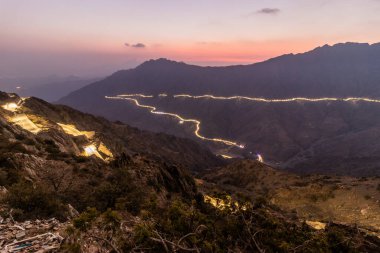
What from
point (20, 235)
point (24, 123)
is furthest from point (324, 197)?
point (24, 123)

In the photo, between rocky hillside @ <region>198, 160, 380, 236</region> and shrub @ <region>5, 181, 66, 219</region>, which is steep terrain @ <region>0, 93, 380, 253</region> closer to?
shrub @ <region>5, 181, 66, 219</region>

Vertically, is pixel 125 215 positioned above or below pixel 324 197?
above

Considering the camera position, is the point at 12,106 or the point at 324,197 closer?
the point at 324,197

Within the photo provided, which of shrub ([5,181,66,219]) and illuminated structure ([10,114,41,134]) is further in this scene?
illuminated structure ([10,114,41,134])

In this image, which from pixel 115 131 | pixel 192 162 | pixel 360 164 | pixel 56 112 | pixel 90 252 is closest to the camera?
pixel 90 252

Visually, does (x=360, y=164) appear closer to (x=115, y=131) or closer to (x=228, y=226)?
(x=115, y=131)

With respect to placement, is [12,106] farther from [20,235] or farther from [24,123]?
[20,235]

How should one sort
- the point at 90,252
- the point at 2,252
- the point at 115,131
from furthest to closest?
the point at 115,131 < the point at 90,252 < the point at 2,252

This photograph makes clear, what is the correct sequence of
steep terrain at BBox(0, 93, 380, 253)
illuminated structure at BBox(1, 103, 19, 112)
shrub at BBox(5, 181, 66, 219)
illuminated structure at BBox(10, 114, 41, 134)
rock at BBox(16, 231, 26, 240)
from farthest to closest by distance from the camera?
illuminated structure at BBox(1, 103, 19, 112), illuminated structure at BBox(10, 114, 41, 134), shrub at BBox(5, 181, 66, 219), rock at BBox(16, 231, 26, 240), steep terrain at BBox(0, 93, 380, 253)

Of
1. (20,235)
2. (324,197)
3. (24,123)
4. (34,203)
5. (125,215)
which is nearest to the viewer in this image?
(20,235)

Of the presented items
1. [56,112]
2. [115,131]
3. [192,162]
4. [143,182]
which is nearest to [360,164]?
[192,162]

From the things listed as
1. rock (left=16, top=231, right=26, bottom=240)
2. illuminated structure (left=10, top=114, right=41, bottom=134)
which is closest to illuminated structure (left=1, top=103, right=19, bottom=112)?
illuminated structure (left=10, top=114, right=41, bottom=134)
